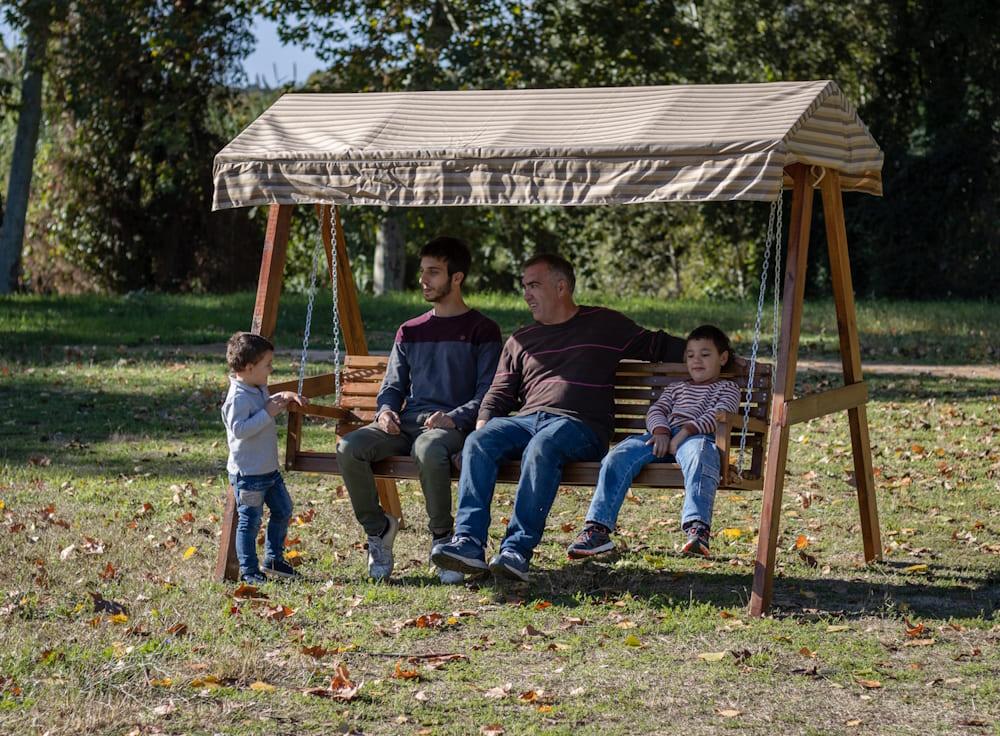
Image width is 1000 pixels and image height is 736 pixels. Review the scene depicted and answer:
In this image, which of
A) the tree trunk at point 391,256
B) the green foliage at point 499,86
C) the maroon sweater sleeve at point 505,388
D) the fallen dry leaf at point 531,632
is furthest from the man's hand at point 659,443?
the tree trunk at point 391,256

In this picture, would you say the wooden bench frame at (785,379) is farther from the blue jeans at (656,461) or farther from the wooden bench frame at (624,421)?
the blue jeans at (656,461)

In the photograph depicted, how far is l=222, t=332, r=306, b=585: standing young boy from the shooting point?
641cm

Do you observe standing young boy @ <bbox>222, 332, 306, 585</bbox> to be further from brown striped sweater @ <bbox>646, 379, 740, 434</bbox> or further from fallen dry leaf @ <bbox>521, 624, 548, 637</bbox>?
brown striped sweater @ <bbox>646, 379, 740, 434</bbox>

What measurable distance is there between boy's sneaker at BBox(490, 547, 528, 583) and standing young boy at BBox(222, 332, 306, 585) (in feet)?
3.24

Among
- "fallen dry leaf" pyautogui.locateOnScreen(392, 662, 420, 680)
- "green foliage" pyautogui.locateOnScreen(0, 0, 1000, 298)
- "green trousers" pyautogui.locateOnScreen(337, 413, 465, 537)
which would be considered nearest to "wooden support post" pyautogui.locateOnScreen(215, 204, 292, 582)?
"green trousers" pyautogui.locateOnScreen(337, 413, 465, 537)

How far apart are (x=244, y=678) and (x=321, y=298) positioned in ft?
56.8

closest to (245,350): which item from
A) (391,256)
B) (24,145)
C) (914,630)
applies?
(914,630)

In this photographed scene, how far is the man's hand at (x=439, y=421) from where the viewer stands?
21.9 feet

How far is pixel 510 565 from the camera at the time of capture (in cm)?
614

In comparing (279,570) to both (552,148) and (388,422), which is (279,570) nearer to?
(388,422)

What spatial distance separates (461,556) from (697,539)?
99 centimetres

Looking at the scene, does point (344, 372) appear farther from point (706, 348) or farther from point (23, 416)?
point (23, 416)

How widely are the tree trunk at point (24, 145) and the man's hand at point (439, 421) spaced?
60.6 ft

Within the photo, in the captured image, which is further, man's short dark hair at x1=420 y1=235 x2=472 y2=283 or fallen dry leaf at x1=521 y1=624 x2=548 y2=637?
man's short dark hair at x1=420 y1=235 x2=472 y2=283
